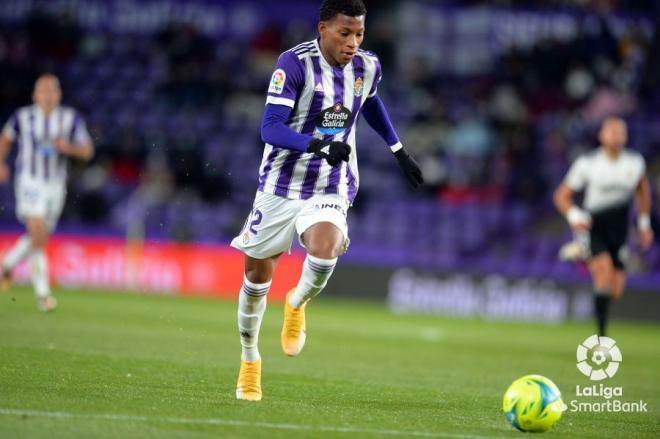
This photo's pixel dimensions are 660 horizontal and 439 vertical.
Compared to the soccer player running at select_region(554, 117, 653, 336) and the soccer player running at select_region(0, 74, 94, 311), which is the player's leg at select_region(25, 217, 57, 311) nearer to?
the soccer player running at select_region(0, 74, 94, 311)

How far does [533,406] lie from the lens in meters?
6.59

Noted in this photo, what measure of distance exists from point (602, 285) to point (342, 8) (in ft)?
23.1

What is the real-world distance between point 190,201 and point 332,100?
14810mm

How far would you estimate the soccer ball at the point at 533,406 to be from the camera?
21.6ft

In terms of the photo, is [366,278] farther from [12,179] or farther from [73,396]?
[73,396]

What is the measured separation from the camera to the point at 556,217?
21.5 meters

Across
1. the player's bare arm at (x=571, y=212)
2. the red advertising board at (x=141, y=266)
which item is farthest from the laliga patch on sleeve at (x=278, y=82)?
the red advertising board at (x=141, y=266)

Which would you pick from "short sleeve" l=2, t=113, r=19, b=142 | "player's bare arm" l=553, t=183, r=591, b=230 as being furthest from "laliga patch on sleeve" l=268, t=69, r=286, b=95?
"short sleeve" l=2, t=113, r=19, b=142

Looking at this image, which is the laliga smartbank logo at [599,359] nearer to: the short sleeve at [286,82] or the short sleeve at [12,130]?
the short sleeve at [286,82]

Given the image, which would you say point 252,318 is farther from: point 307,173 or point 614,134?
point 614,134

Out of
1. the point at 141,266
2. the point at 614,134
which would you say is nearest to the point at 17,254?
the point at 141,266

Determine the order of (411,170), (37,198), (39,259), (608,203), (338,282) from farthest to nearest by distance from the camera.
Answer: (338,282), (37,198), (39,259), (608,203), (411,170)

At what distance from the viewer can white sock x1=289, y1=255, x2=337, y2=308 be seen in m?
7.35

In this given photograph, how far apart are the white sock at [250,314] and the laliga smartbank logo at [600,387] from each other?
2.11 m
